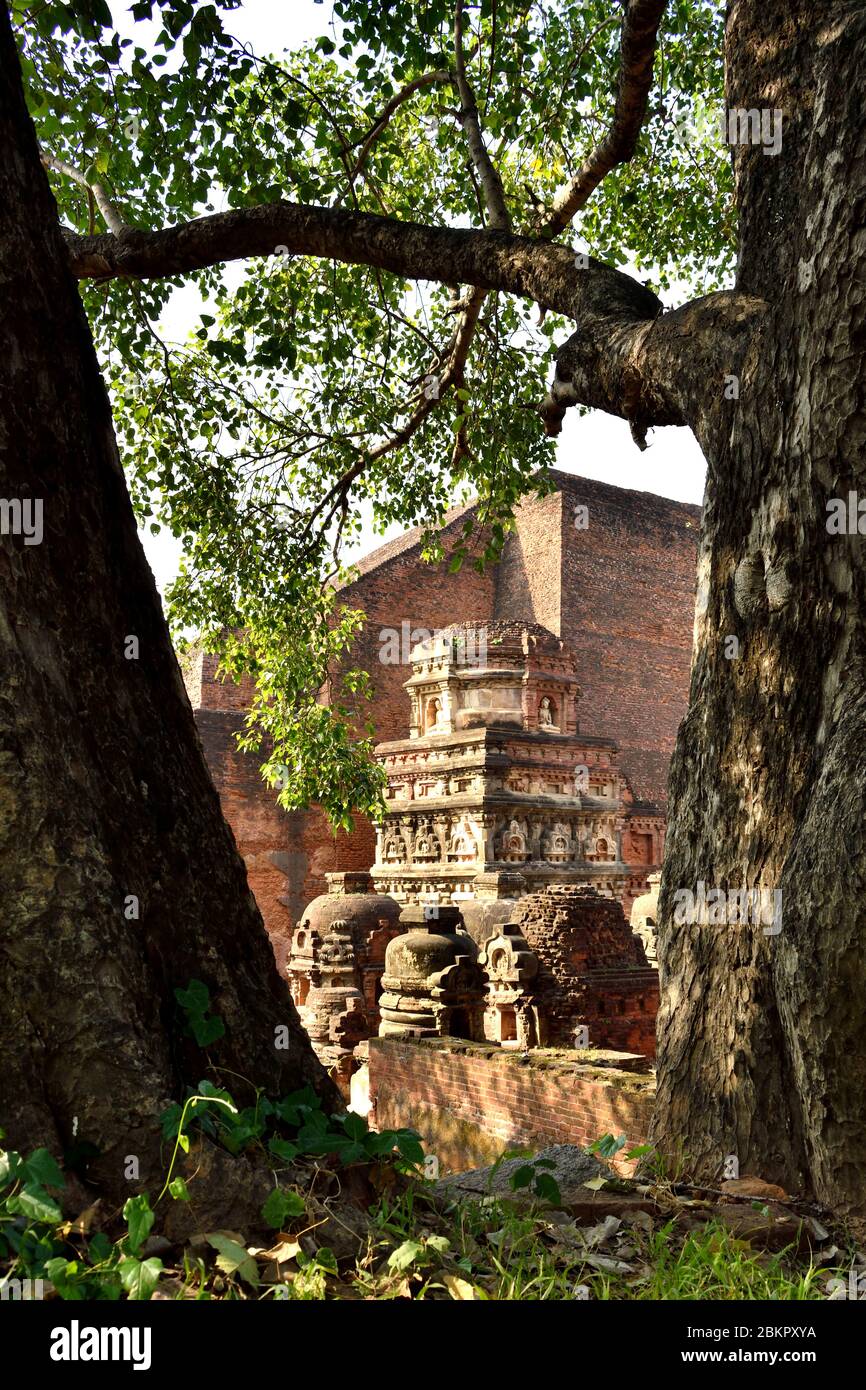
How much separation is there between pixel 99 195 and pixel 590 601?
797 inches

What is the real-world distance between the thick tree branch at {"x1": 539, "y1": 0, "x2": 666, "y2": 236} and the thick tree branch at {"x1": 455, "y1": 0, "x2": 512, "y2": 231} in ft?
1.38

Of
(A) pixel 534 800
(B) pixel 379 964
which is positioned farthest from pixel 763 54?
(A) pixel 534 800

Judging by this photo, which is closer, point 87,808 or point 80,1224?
point 80,1224

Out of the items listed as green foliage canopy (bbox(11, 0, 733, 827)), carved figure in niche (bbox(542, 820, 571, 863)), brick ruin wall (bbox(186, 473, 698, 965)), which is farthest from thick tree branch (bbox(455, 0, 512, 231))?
brick ruin wall (bbox(186, 473, 698, 965))

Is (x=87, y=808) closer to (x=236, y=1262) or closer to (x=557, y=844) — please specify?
(x=236, y=1262)

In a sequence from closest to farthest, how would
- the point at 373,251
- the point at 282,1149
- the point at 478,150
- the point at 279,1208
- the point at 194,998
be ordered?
the point at 279,1208
the point at 282,1149
the point at 194,998
the point at 373,251
the point at 478,150

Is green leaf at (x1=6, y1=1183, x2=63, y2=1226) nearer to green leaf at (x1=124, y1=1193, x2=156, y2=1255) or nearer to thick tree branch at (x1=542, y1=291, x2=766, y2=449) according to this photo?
green leaf at (x1=124, y1=1193, x2=156, y2=1255)

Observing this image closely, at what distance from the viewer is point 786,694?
3.05 m

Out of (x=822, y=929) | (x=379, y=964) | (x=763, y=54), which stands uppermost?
(x=763, y=54)

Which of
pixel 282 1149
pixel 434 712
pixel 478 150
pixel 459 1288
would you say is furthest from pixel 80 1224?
pixel 434 712

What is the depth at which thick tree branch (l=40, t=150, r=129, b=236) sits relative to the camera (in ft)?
16.7
